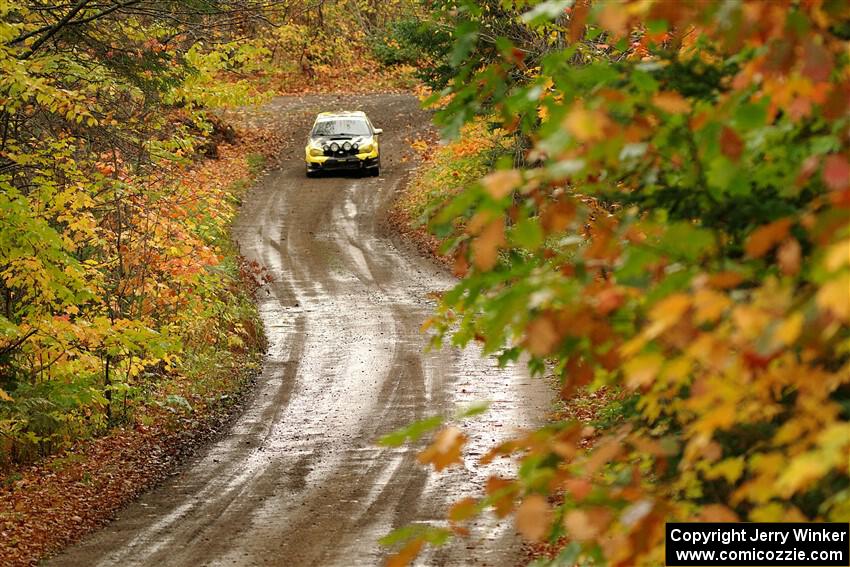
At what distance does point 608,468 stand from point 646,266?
298cm

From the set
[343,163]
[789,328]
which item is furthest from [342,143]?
[789,328]

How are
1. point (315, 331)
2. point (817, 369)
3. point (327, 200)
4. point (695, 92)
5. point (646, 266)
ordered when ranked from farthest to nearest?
point (327, 200) < point (315, 331) < point (695, 92) < point (646, 266) < point (817, 369)

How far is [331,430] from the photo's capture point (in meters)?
13.6

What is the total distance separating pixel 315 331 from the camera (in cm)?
1938

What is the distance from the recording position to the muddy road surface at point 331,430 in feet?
30.7

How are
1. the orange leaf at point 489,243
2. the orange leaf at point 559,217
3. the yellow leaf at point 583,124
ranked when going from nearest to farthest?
the yellow leaf at point 583,124 → the orange leaf at point 489,243 → the orange leaf at point 559,217

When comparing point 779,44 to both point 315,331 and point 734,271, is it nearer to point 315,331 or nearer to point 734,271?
point 734,271

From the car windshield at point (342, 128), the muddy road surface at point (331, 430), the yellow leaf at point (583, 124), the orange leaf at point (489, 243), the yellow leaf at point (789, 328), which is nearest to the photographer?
the yellow leaf at point (789, 328)

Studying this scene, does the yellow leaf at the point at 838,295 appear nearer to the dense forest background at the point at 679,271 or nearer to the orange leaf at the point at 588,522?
the dense forest background at the point at 679,271

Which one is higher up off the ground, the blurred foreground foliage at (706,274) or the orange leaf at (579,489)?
the blurred foreground foliage at (706,274)

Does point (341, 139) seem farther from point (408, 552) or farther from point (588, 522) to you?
point (588, 522)

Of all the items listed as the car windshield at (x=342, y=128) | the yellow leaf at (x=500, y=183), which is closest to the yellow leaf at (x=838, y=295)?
the yellow leaf at (x=500, y=183)

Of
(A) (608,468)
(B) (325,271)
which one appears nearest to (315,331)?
(B) (325,271)

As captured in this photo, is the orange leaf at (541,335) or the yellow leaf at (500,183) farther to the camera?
the orange leaf at (541,335)
